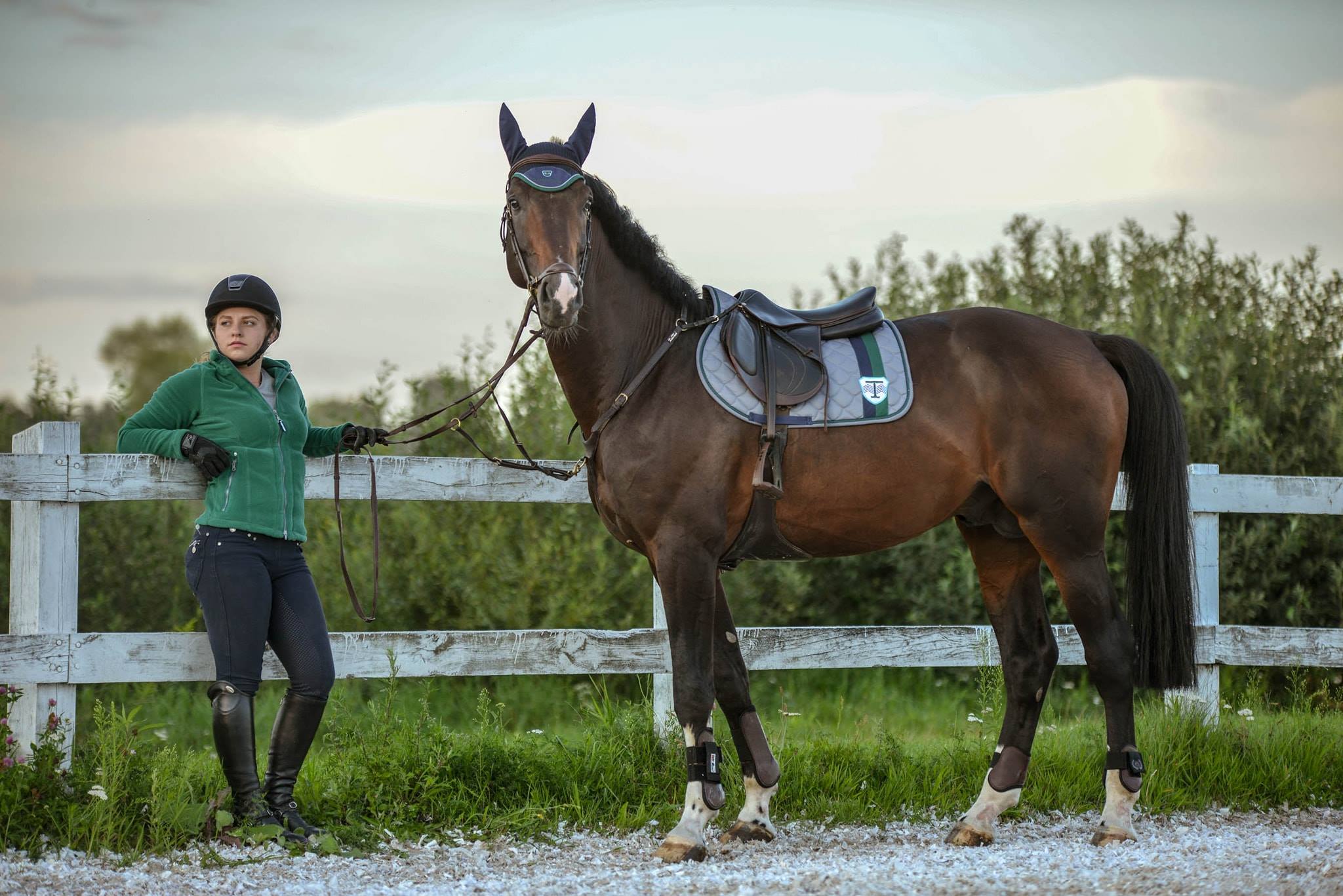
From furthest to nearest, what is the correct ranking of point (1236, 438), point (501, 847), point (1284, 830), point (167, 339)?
point (167, 339), point (1236, 438), point (1284, 830), point (501, 847)

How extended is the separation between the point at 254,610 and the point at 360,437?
847mm

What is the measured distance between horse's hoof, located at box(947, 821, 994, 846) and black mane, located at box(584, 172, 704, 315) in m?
2.35

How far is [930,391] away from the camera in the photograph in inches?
178

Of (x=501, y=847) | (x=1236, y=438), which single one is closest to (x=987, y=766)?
(x=501, y=847)

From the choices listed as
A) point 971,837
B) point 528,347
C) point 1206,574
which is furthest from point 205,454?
point 1206,574

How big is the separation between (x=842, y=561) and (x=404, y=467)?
16.9 feet

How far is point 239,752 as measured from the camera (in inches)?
161

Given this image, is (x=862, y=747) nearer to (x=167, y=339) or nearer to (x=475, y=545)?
(x=475, y=545)

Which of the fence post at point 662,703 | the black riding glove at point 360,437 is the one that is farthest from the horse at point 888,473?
the black riding glove at point 360,437

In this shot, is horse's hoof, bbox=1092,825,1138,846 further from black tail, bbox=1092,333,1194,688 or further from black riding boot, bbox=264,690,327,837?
black riding boot, bbox=264,690,327,837

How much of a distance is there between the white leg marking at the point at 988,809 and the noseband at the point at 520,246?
2613 millimetres

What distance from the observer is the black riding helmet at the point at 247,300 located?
421 centimetres

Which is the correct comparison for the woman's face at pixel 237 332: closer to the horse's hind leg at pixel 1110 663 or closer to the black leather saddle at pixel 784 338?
the black leather saddle at pixel 784 338

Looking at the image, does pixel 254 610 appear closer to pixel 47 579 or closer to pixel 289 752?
pixel 289 752
